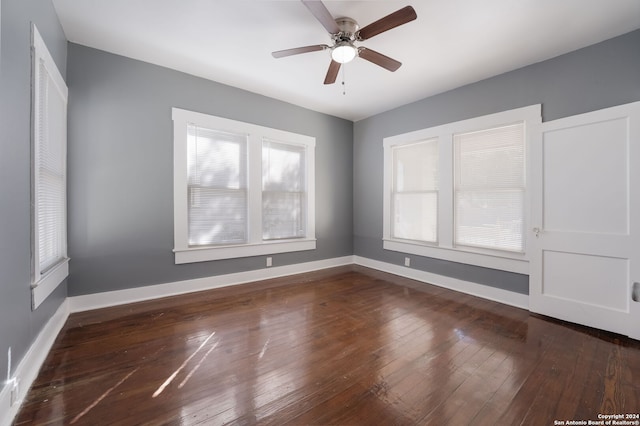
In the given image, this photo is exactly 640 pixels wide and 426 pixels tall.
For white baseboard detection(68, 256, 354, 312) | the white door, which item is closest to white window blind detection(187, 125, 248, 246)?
white baseboard detection(68, 256, 354, 312)

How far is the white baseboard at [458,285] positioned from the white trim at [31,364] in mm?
4139

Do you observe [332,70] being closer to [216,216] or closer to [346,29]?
[346,29]

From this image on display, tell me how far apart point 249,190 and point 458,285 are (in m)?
3.25

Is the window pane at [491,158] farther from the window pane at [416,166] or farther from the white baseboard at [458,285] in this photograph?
the white baseboard at [458,285]

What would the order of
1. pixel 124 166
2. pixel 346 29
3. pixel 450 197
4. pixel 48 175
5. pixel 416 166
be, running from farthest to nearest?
1. pixel 416 166
2. pixel 450 197
3. pixel 124 166
4. pixel 346 29
5. pixel 48 175

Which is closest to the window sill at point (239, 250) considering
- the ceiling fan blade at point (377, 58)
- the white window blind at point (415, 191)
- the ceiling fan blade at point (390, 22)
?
the white window blind at point (415, 191)

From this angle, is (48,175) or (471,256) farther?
(471,256)

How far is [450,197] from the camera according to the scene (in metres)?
3.67

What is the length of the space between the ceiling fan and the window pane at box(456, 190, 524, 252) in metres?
2.06

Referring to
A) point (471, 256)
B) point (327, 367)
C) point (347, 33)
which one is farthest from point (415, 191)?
point (327, 367)

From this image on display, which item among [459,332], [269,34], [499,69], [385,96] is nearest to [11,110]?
[269,34]

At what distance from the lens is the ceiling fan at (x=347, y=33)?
1.88m

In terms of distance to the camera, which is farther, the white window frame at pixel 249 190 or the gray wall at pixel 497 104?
the white window frame at pixel 249 190

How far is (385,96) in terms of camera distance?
393cm
